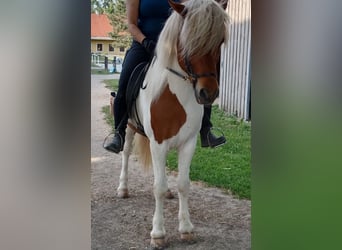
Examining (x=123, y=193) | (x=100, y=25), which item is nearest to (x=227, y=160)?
(x=123, y=193)

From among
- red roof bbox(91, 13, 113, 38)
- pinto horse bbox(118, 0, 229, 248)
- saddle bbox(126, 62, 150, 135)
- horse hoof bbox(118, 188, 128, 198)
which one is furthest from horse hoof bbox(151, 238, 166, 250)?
red roof bbox(91, 13, 113, 38)

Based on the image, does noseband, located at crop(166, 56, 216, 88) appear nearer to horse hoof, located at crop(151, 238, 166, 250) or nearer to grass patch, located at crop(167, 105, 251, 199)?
grass patch, located at crop(167, 105, 251, 199)

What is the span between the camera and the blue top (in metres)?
0.68

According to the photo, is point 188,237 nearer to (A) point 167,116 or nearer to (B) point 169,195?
(B) point 169,195

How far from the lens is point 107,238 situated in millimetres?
620

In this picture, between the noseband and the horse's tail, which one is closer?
the noseband

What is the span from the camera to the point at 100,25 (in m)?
0.54

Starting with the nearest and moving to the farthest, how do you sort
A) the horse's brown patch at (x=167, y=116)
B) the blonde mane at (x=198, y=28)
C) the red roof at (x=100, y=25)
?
the red roof at (x=100, y=25) → the blonde mane at (x=198, y=28) → the horse's brown patch at (x=167, y=116)

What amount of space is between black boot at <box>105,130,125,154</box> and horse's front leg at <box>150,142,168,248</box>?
0.07 metres

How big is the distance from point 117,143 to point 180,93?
16 cm

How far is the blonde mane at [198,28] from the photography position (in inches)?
25.0

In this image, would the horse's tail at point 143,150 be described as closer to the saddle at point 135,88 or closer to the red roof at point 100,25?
the saddle at point 135,88

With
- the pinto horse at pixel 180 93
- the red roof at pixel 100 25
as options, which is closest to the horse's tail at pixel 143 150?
the pinto horse at pixel 180 93
